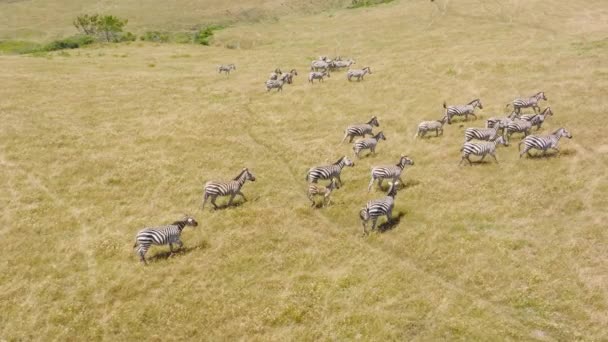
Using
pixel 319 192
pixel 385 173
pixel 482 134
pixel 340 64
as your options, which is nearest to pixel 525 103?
pixel 482 134

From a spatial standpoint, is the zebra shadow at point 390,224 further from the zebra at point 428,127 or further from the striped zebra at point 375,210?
the zebra at point 428,127

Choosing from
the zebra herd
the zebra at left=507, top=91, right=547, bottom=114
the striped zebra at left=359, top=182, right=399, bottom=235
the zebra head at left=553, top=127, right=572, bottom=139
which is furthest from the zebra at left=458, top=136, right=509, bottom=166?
the zebra at left=507, top=91, right=547, bottom=114

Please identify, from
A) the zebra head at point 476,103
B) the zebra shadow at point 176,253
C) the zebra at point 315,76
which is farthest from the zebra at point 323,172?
the zebra at point 315,76

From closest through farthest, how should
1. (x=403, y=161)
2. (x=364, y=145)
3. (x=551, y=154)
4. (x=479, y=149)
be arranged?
1. (x=403, y=161)
2. (x=479, y=149)
3. (x=551, y=154)
4. (x=364, y=145)

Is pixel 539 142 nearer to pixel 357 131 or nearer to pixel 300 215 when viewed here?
pixel 357 131

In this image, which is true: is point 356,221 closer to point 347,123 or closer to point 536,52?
point 347,123

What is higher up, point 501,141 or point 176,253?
point 501,141

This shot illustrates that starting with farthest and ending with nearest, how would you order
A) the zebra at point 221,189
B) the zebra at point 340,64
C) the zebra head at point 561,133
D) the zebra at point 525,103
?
the zebra at point 340,64, the zebra at point 525,103, the zebra head at point 561,133, the zebra at point 221,189

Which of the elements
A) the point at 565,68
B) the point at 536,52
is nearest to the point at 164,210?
the point at 565,68
